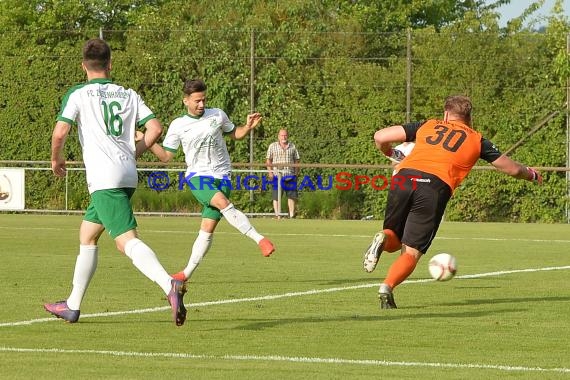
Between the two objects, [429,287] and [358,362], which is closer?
[358,362]

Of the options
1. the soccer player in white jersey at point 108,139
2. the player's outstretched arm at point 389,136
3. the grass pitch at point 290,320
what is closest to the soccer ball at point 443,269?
the grass pitch at point 290,320

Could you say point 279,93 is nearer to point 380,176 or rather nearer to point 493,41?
point 380,176

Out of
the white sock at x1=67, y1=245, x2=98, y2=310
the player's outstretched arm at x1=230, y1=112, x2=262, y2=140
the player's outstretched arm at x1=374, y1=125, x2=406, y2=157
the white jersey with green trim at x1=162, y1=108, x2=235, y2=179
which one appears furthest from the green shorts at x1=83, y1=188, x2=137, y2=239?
the white jersey with green trim at x1=162, y1=108, x2=235, y2=179

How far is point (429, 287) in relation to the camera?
12852 millimetres

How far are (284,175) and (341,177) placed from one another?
1467 mm

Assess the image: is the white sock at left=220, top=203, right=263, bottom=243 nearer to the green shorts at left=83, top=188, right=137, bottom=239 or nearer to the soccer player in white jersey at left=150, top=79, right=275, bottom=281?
the soccer player in white jersey at left=150, top=79, right=275, bottom=281

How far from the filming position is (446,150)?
10.7 meters

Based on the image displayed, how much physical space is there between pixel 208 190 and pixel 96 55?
12.5 feet

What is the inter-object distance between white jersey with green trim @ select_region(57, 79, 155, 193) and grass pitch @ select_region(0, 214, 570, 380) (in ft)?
3.42

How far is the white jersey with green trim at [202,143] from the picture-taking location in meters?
13.1

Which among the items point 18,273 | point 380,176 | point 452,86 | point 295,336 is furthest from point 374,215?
point 295,336

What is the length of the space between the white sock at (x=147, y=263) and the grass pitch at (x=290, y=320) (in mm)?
370

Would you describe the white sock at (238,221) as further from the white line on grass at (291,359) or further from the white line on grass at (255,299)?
the white line on grass at (291,359)

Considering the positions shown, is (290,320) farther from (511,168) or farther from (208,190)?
(208,190)
